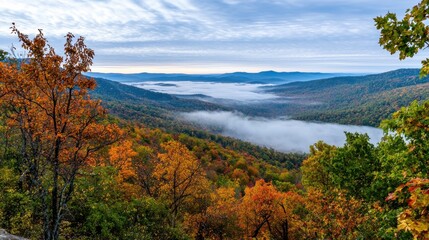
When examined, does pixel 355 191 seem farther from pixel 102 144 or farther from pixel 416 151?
pixel 102 144

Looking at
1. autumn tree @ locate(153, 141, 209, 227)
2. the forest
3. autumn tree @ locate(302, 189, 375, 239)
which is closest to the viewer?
the forest

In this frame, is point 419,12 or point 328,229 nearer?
point 419,12

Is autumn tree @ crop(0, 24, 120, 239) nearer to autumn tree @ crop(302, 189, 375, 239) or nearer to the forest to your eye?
the forest

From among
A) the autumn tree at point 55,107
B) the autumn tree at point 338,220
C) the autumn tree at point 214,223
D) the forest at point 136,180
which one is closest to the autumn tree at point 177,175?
the forest at point 136,180

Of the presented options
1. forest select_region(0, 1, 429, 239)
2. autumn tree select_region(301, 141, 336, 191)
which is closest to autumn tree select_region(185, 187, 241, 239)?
forest select_region(0, 1, 429, 239)

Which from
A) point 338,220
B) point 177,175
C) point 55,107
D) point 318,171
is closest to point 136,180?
point 177,175

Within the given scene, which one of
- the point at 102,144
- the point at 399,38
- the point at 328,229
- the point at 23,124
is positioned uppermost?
the point at 399,38

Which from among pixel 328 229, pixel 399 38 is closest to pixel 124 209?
pixel 328 229
